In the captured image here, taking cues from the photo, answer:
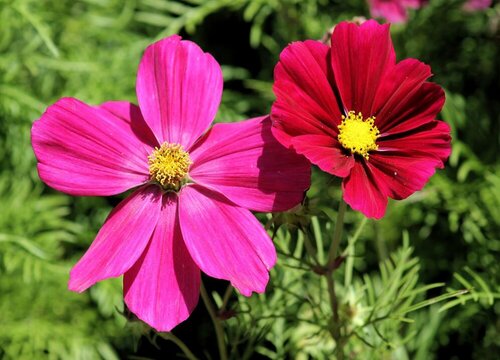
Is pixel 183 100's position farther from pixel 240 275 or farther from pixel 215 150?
pixel 240 275

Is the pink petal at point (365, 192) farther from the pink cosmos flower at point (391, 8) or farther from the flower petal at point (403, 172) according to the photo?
the pink cosmos flower at point (391, 8)

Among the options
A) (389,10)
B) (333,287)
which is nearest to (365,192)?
(333,287)

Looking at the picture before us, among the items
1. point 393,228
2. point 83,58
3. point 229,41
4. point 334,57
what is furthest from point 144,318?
point 229,41

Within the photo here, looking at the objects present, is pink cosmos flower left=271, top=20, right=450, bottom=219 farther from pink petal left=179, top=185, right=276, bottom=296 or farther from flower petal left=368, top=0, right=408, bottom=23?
flower petal left=368, top=0, right=408, bottom=23

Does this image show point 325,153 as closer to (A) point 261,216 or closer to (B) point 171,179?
(B) point 171,179

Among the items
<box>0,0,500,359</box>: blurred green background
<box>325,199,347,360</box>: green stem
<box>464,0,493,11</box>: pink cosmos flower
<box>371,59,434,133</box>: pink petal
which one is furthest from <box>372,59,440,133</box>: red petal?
<box>464,0,493,11</box>: pink cosmos flower

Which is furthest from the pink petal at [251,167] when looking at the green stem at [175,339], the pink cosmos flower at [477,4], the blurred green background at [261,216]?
the pink cosmos flower at [477,4]
